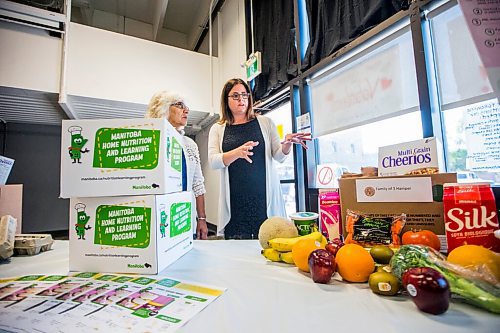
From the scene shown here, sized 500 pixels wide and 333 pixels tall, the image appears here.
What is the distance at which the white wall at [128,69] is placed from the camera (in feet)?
9.04

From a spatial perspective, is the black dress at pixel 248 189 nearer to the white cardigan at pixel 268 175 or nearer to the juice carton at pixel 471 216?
the white cardigan at pixel 268 175

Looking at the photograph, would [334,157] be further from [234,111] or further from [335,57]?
[234,111]

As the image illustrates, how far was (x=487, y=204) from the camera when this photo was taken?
Answer: 2.03 feet

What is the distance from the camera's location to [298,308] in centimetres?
47

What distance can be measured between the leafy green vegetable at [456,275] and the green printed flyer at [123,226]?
2.12ft

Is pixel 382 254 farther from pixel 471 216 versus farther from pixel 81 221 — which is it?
pixel 81 221

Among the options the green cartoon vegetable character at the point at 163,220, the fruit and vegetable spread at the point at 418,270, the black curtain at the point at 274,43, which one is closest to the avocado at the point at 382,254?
the fruit and vegetable spread at the point at 418,270

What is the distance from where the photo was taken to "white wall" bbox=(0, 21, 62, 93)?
8.11ft

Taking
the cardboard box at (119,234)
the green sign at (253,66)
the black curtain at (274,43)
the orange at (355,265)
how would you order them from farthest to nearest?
the green sign at (253,66), the black curtain at (274,43), the cardboard box at (119,234), the orange at (355,265)

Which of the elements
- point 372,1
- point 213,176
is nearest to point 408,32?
point 372,1

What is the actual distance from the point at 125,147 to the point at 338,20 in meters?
1.83

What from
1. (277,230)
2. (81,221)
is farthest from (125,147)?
(277,230)

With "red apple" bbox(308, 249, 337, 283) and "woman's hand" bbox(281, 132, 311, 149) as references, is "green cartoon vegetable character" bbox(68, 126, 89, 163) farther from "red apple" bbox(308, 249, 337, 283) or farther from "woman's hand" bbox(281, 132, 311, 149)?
"woman's hand" bbox(281, 132, 311, 149)

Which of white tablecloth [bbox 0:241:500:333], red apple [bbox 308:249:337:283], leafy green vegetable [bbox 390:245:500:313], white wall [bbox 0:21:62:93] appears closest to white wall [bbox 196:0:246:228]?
white wall [bbox 0:21:62:93]
